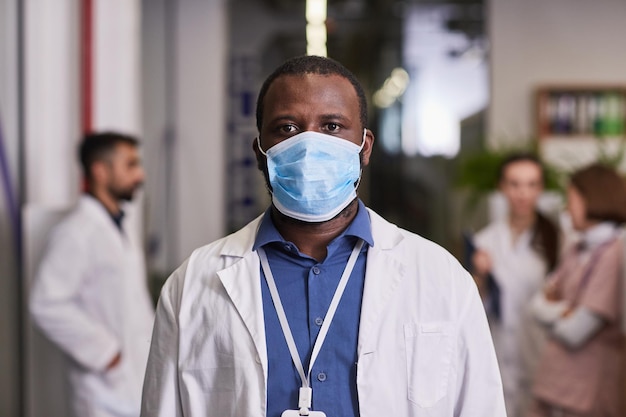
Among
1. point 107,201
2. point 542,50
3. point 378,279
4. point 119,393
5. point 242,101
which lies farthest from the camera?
point 242,101

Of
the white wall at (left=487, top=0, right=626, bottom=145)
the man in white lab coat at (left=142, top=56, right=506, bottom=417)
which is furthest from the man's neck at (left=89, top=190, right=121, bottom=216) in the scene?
the white wall at (left=487, top=0, right=626, bottom=145)

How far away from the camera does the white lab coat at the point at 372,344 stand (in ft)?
4.94

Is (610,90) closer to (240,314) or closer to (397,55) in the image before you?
(397,55)

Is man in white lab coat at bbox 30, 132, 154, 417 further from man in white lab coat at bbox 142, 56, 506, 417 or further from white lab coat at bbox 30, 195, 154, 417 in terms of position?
man in white lab coat at bbox 142, 56, 506, 417

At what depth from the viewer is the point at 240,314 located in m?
1.53

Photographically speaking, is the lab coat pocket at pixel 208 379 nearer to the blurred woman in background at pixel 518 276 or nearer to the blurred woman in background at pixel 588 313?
the blurred woman in background at pixel 588 313

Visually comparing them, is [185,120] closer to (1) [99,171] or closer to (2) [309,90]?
(1) [99,171]

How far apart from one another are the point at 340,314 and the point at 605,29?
6.42 m

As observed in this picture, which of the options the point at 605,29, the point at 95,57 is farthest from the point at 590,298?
the point at 605,29

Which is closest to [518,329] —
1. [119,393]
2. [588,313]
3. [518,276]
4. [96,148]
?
[518,276]

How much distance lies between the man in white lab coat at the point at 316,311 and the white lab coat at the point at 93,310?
1.71m

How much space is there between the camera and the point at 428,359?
1532 millimetres

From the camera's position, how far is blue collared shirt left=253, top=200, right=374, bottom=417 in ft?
4.91

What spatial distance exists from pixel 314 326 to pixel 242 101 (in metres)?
6.44
